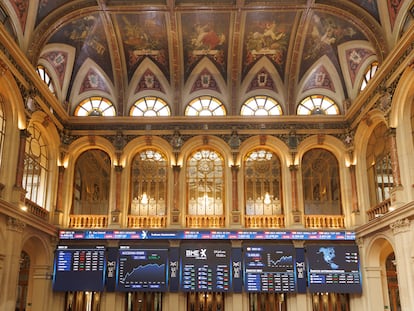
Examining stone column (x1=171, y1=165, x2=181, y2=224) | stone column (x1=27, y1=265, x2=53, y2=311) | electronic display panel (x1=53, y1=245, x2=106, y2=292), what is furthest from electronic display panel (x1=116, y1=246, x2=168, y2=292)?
stone column (x1=27, y1=265, x2=53, y2=311)

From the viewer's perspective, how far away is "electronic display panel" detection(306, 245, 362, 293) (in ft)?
60.0

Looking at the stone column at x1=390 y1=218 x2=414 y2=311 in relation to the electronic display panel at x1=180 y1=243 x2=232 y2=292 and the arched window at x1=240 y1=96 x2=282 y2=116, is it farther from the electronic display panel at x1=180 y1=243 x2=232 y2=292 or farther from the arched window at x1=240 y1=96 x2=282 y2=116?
the arched window at x1=240 y1=96 x2=282 y2=116

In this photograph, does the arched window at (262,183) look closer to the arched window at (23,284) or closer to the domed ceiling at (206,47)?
the domed ceiling at (206,47)

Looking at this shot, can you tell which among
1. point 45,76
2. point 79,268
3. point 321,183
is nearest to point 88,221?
point 79,268

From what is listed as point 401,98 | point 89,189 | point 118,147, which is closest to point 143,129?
point 118,147

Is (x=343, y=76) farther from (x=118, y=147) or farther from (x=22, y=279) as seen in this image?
(x=22, y=279)

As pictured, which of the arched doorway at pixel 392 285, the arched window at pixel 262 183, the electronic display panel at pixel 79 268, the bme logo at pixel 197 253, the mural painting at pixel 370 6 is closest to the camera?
the mural painting at pixel 370 6

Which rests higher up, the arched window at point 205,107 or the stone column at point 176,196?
the arched window at point 205,107

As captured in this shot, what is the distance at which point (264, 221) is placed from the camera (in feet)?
64.2

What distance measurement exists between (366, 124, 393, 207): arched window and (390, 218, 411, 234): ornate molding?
199 centimetres

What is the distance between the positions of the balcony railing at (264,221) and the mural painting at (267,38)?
6.77 metres

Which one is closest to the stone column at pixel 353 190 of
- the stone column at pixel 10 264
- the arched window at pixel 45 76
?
the stone column at pixel 10 264

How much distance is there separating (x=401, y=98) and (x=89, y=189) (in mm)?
13431

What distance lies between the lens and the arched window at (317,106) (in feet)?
69.6
